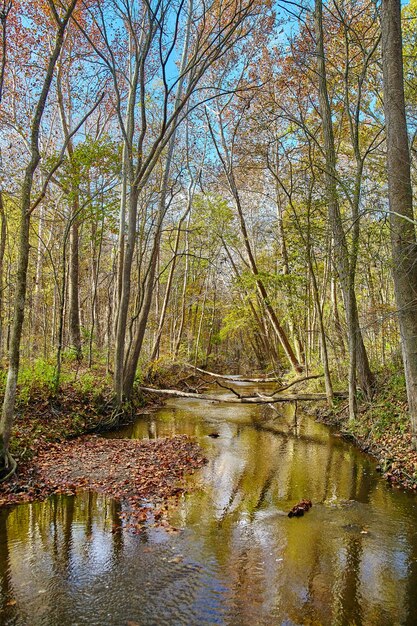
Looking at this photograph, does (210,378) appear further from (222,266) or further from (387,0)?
(387,0)

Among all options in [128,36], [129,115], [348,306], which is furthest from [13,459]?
[128,36]

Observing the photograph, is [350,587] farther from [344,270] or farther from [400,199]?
[344,270]

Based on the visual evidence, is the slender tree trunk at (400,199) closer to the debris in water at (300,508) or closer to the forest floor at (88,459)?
the debris in water at (300,508)

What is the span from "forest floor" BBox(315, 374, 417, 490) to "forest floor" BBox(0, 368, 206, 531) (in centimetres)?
400

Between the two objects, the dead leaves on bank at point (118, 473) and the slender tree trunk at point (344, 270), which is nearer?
the dead leaves on bank at point (118, 473)

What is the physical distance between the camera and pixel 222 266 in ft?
99.9

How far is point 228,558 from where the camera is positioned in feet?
16.4

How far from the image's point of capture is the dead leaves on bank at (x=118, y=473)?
6.55 meters

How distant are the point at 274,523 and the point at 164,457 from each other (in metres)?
3.62

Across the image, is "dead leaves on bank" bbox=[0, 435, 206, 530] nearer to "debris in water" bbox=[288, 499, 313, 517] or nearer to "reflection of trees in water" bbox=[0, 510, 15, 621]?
"reflection of trees in water" bbox=[0, 510, 15, 621]

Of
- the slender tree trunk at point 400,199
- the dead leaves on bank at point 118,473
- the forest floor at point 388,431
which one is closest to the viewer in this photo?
the dead leaves on bank at point 118,473

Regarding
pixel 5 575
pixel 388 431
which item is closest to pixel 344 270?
pixel 388 431

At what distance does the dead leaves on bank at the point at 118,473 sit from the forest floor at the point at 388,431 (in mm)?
3971

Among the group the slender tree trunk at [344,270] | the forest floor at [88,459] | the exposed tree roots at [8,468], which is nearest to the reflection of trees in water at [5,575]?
the forest floor at [88,459]
